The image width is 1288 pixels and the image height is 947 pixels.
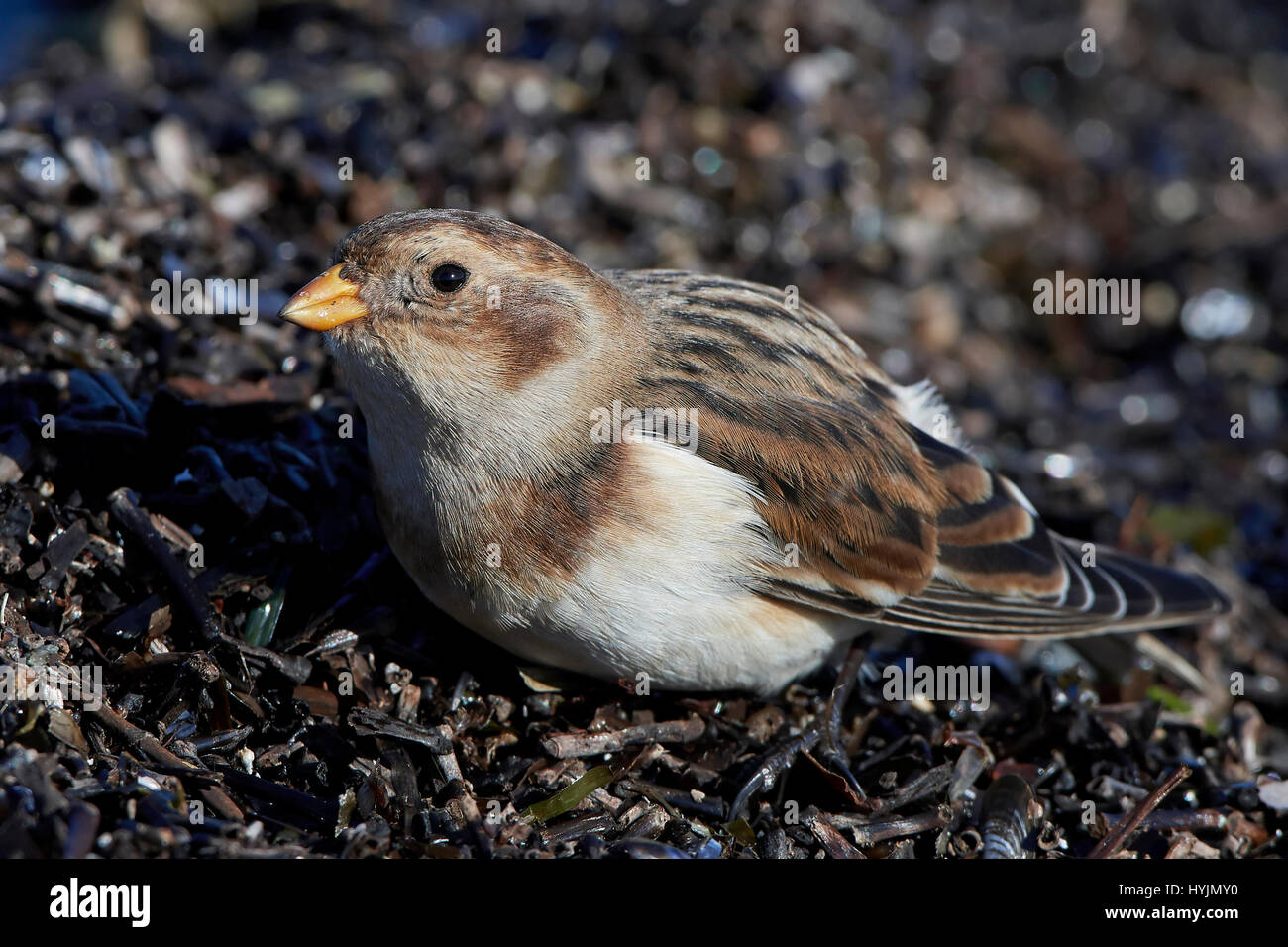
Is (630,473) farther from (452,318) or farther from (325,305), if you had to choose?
(325,305)

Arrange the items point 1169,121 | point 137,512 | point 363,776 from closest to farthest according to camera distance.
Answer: point 363,776 → point 137,512 → point 1169,121

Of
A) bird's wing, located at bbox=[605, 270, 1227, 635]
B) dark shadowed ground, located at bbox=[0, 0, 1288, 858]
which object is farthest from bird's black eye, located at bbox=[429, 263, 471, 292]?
dark shadowed ground, located at bbox=[0, 0, 1288, 858]

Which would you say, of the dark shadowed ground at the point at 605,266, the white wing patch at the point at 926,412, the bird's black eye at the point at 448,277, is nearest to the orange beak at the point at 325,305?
the bird's black eye at the point at 448,277

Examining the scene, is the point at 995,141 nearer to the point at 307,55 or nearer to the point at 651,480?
the point at 307,55

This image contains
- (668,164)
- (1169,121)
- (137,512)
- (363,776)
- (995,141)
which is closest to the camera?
(363,776)

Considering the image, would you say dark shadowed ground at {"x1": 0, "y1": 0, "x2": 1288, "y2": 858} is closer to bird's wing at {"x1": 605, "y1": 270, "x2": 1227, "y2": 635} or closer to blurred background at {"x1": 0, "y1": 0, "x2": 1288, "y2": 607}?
blurred background at {"x1": 0, "y1": 0, "x2": 1288, "y2": 607}

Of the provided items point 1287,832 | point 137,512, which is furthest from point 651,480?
point 1287,832

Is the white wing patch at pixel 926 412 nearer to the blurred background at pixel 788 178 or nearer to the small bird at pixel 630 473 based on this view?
the small bird at pixel 630 473
